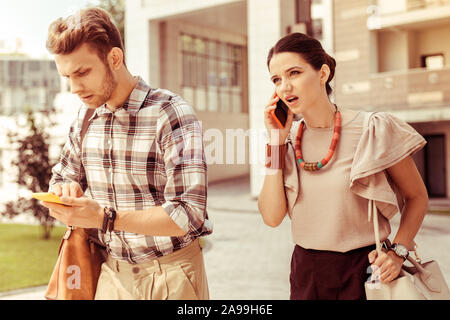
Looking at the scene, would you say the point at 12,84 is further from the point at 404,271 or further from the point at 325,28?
the point at 404,271

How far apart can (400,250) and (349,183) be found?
23 cm

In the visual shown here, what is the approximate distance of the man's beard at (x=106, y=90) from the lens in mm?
1547

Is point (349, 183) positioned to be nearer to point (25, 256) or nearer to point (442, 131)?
point (25, 256)

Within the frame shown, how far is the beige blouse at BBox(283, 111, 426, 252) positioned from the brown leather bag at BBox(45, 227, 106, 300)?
0.60 meters

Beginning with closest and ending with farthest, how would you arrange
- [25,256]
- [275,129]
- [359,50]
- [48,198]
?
[48,198], [275,129], [25,256], [359,50]

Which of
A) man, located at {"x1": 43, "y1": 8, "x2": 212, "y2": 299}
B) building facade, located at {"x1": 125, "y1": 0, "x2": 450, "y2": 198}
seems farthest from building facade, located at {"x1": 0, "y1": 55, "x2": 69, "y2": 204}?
man, located at {"x1": 43, "y1": 8, "x2": 212, "y2": 299}

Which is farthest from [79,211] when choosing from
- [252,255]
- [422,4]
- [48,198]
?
[422,4]

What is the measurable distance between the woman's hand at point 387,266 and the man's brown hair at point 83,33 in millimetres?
912

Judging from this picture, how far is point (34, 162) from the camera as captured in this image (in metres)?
8.73

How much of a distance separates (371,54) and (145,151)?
47.6 feet

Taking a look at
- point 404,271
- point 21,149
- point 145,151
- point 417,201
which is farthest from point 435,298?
point 21,149

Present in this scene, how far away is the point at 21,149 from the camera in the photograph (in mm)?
8820

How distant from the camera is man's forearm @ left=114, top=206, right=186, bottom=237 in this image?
140 cm

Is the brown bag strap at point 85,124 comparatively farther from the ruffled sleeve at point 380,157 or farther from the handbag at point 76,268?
the ruffled sleeve at point 380,157
